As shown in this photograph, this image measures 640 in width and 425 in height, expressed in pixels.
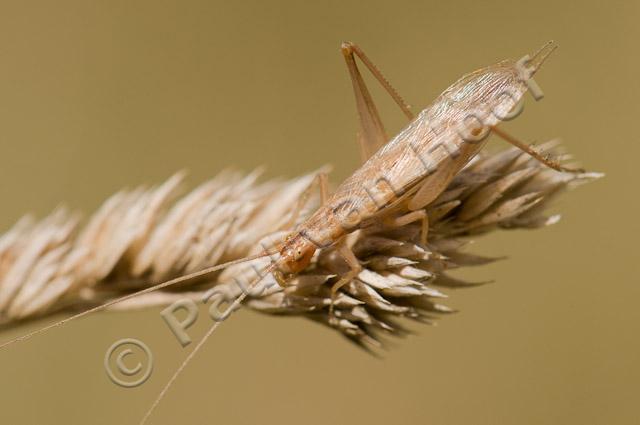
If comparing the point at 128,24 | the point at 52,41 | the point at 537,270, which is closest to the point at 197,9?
the point at 128,24

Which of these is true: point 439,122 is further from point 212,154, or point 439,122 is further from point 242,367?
point 212,154

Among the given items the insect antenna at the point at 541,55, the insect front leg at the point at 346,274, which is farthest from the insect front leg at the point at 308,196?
the insect antenna at the point at 541,55

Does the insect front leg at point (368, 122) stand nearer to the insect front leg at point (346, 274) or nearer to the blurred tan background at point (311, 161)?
the insect front leg at point (346, 274)

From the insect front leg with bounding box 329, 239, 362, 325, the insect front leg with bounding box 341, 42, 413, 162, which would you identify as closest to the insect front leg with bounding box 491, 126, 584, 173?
the insect front leg with bounding box 341, 42, 413, 162

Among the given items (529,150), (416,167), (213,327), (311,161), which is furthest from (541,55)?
(311,161)

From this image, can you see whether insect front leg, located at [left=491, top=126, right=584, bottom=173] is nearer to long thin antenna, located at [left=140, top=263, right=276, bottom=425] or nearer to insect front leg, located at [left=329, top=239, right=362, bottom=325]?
insect front leg, located at [left=329, top=239, right=362, bottom=325]

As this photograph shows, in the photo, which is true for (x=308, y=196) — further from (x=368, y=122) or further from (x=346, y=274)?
(x=346, y=274)
